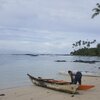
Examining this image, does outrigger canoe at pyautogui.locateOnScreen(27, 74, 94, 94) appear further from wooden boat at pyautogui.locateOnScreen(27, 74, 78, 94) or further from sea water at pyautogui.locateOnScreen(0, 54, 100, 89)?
sea water at pyautogui.locateOnScreen(0, 54, 100, 89)

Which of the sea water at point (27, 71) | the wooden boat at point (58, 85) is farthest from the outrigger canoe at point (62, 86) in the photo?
the sea water at point (27, 71)

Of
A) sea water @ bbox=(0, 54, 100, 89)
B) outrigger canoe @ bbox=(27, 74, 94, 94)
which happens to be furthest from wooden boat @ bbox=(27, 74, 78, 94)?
sea water @ bbox=(0, 54, 100, 89)

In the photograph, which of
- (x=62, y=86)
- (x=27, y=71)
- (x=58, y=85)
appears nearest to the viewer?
(x=62, y=86)

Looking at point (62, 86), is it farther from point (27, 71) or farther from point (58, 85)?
point (27, 71)

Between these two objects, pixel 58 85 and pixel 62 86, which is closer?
pixel 62 86

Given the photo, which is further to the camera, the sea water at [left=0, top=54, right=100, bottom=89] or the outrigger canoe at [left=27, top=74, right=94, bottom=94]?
the sea water at [left=0, top=54, right=100, bottom=89]

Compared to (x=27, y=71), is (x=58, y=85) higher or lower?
higher

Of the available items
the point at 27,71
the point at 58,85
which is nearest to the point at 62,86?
the point at 58,85

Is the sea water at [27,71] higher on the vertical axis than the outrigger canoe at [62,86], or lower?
lower

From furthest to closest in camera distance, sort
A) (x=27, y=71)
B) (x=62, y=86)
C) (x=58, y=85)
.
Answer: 1. (x=27, y=71)
2. (x=58, y=85)
3. (x=62, y=86)

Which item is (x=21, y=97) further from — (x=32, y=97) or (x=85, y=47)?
(x=85, y=47)

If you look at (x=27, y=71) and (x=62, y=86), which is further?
(x=27, y=71)

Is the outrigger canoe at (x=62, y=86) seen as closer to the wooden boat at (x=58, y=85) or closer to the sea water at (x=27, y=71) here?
the wooden boat at (x=58, y=85)

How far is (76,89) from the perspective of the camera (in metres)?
19.7
